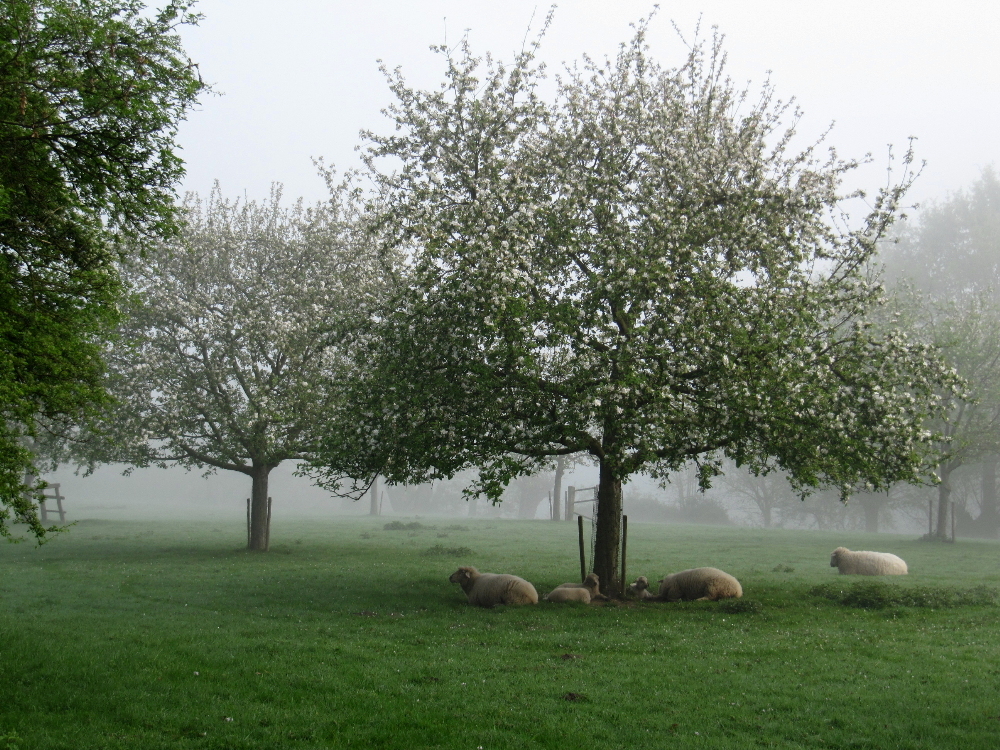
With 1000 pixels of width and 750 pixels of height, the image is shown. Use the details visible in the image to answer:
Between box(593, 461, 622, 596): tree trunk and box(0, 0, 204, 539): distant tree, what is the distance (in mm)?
13827

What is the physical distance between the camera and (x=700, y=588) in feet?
71.3

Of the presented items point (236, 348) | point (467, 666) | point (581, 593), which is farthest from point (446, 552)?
point (467, 666)

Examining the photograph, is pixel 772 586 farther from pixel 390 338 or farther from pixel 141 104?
pixel 141 104

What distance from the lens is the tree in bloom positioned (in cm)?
1845

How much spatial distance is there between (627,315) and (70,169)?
13.0 meters

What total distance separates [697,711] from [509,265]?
11.1 metres

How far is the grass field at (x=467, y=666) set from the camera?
10.1 metres

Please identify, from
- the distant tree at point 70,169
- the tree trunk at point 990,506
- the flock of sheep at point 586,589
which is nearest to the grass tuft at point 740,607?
the flock of sheep at point 586,589

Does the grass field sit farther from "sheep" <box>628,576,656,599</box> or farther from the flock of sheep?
"sheep" <box>628,576,656,599</box>

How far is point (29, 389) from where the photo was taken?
1088 centimetres

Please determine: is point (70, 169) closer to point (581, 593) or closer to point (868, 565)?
point (581, 593)

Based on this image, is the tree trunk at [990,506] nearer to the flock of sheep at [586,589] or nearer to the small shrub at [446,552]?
the small shrub at [446,552]

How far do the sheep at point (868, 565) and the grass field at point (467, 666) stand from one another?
3640mm

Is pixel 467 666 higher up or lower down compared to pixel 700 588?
higher up
